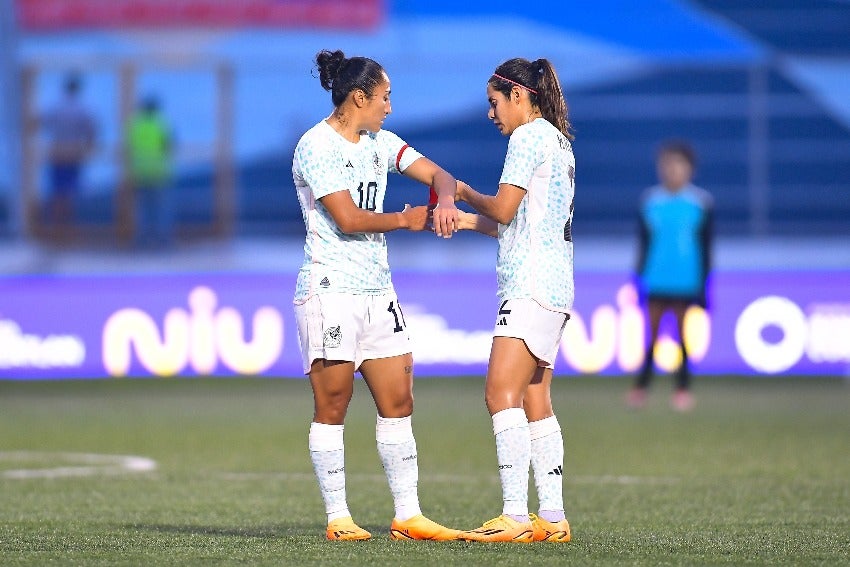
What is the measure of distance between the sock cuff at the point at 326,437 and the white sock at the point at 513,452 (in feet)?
2.07

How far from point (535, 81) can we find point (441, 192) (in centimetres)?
58

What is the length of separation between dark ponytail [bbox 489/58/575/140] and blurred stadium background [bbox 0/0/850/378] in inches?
335

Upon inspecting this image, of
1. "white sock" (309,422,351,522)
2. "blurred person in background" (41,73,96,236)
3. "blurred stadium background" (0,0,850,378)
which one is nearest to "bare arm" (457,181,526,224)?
"white sock" (309,422,351,522)

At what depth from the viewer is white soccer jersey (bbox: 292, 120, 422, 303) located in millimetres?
6234

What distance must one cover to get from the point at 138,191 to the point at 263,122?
1.92 m

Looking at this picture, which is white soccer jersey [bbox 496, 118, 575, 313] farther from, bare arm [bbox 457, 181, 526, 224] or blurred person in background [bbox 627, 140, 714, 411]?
blurred person in background [bbox 627, 140, 714, 411]

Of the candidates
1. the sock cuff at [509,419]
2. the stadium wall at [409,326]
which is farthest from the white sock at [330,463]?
the stadium wall at [409,326]

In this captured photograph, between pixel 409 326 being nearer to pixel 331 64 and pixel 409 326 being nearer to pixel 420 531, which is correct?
pixel 420 531

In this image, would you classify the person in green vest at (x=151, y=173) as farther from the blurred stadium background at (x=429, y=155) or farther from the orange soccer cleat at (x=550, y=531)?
the orange soccer cleat at (x=550, y=531)

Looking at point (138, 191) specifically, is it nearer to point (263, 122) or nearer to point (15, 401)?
point (263, 122)

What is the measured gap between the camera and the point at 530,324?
20.5ft

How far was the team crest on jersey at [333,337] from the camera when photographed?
6254 millimetres

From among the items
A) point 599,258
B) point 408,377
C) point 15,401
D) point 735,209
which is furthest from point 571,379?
point 408,377

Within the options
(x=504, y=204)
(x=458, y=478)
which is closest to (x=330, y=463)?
(x=504, y=204)
